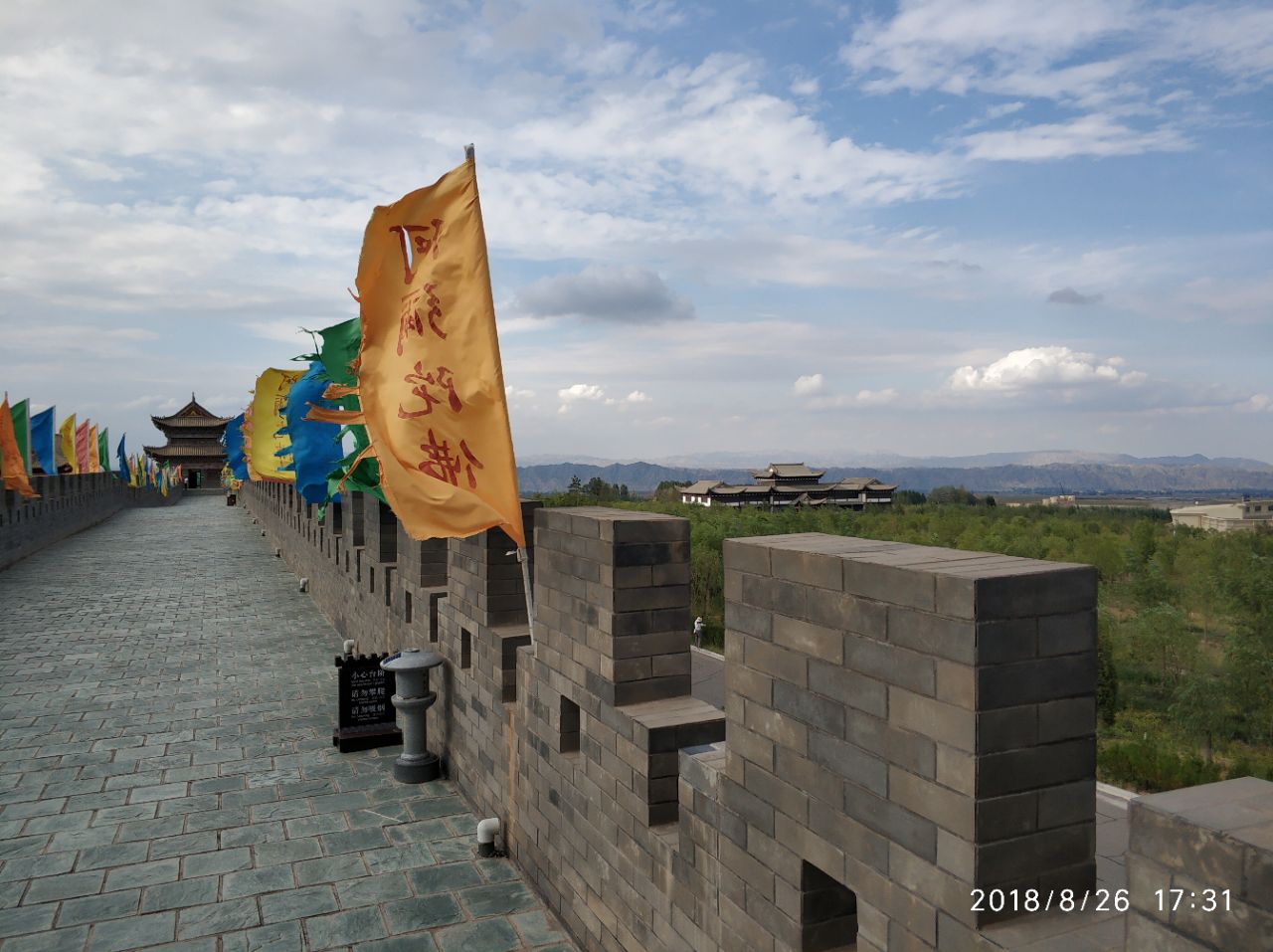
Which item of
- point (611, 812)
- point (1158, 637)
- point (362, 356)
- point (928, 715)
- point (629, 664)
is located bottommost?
point (1158, 637)

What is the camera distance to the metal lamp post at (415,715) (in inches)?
292

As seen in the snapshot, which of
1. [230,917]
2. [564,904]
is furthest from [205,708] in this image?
[564,904]

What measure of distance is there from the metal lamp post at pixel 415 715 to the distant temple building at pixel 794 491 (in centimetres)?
7262

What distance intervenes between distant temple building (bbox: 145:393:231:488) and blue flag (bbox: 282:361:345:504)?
7402 centimetres

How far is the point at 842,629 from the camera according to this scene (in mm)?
2832

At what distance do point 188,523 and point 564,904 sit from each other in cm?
3796

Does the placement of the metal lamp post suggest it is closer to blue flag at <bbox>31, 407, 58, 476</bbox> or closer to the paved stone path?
the paved stone path

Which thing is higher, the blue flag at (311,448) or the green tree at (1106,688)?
the blue flag at (311,448)

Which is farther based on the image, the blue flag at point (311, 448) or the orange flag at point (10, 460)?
the orange flag at point (10, 460)

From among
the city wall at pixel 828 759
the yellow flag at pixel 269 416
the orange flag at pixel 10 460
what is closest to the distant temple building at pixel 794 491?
the orange flag at pixel 10 460

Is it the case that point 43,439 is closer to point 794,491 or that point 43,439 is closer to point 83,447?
point 83,447

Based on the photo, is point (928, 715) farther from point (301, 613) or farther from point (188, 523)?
point (188, 523)
